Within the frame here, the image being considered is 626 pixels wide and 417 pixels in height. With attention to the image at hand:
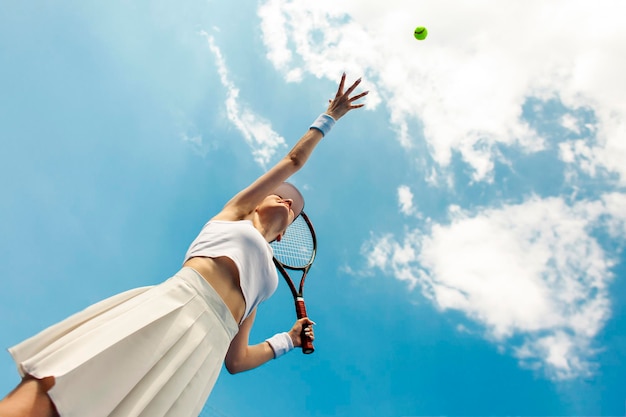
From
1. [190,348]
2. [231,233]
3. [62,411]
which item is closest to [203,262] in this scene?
[231,233]

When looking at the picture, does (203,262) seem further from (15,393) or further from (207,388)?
(15,393)

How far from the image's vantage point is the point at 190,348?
217cm

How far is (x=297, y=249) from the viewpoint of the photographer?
21.1ft

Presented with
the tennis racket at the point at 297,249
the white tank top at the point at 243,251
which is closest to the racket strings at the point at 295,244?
the tennis racket at the point at 297,249

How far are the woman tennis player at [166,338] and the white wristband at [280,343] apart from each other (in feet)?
1.19

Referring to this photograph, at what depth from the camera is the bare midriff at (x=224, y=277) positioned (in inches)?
98.9

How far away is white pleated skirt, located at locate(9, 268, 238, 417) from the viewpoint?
162 cm

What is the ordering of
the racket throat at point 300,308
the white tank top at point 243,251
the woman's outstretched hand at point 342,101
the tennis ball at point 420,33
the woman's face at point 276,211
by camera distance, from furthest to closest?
the tennis ball at point 420,33 < the racket throat at point 300,308 < the woman's outstretched hand at point 342,101 < the woman's face at point 276,211 < the white tank top at point 243,251

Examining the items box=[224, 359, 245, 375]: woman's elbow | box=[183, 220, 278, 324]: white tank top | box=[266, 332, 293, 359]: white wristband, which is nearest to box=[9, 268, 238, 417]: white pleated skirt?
box=[183, 220, 278, 324]: white tank top

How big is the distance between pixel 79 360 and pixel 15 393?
237 mm

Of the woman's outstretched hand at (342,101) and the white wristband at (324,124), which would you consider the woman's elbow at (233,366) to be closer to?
the white wristband at (324,124)

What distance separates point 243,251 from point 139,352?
0.99 metres

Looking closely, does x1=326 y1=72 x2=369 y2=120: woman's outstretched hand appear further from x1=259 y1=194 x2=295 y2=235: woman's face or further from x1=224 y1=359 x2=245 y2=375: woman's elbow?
x1=224 y1=359 x2=245 y2=375: woman's elbow

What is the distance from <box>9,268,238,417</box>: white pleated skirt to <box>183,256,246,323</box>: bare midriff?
85 mm
